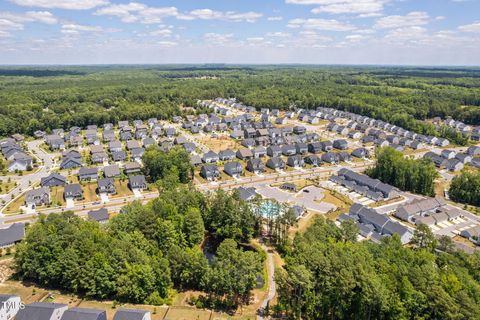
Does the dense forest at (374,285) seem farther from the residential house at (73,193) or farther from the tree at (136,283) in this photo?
the residential house at (73,193)

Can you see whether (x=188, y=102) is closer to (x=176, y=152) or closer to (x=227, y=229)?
(x=176, y=152)

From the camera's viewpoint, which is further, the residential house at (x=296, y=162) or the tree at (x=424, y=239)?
the residential house at (x=296, y=162)

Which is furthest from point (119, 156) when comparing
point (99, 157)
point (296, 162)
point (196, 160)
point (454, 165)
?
point (454, 165)

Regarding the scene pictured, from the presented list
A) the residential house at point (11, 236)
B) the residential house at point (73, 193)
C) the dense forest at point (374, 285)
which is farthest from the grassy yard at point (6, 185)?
the dense forest at point (374, 285)

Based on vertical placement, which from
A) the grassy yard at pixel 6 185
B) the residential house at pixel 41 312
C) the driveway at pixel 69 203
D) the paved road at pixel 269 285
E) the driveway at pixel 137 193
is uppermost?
the residential house at pixel 41 312

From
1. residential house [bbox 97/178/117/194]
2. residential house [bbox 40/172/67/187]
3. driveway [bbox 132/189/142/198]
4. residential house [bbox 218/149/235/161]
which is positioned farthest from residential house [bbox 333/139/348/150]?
residential house [bbox 40/172/67/187]

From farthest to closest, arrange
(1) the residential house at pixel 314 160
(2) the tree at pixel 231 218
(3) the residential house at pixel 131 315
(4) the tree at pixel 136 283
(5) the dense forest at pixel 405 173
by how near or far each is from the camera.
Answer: (1) the residential house at pixel 314 160
(5) the dense forest at pixel 405 173
(2) the tree at pixel 231 218
(4) the tree at pixel 136 283
(3) the residential house at pixel 131 315

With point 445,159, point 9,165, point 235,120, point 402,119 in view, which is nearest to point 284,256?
point 445,159
